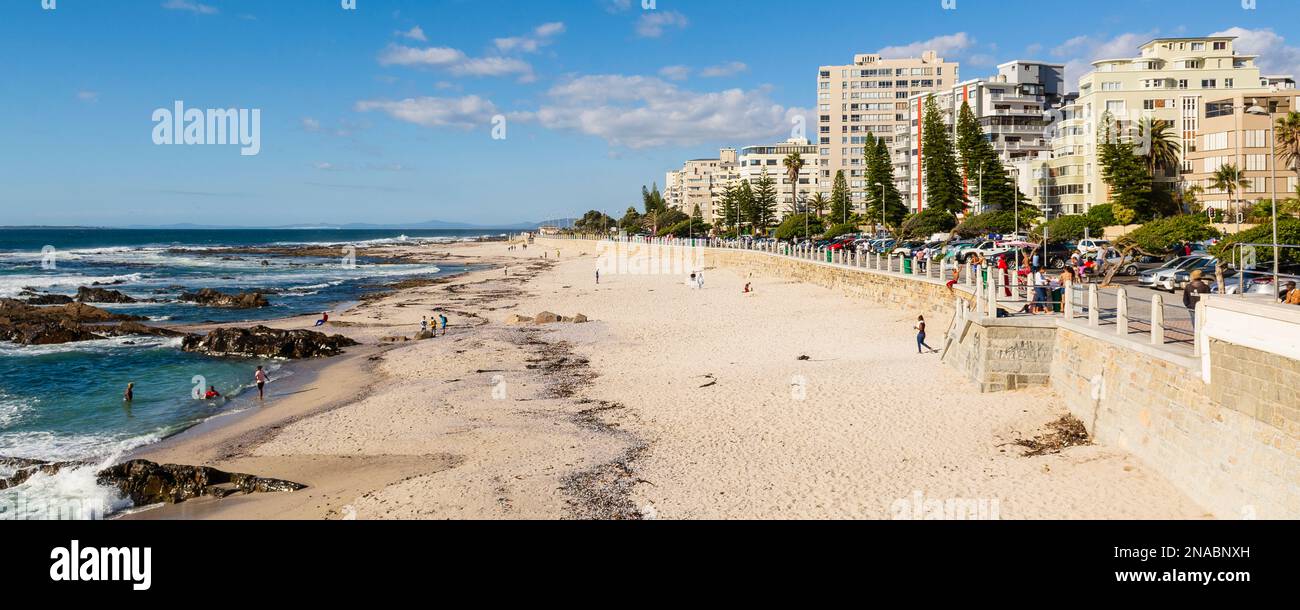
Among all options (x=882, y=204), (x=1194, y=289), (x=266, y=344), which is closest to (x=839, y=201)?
(x=882, y=204)

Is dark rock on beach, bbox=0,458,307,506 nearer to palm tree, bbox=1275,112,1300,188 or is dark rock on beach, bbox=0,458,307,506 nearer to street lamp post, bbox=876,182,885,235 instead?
palm tree, bbox=1275,112,1300,188

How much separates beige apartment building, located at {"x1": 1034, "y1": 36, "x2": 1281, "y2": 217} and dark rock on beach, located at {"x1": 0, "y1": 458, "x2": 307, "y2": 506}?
63.2 metres

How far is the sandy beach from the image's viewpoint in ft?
38.1

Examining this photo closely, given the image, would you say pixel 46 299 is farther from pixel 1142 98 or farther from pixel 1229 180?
pixel 1142 98

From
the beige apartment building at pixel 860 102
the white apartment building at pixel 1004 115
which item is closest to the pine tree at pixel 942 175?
the white apartment building at pixel 1004 115

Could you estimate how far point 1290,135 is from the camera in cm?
4653

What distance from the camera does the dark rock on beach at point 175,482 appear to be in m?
13.2

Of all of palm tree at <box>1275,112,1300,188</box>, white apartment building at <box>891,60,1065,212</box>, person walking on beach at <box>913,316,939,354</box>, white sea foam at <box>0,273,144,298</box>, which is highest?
white apartment building at <box>891,60,1065,212</box>

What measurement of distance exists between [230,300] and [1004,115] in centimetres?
7045

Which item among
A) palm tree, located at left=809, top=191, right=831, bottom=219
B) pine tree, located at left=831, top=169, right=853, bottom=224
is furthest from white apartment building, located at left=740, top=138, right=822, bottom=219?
pine tree, located at left=831, top=169, right=853, bottom=224
